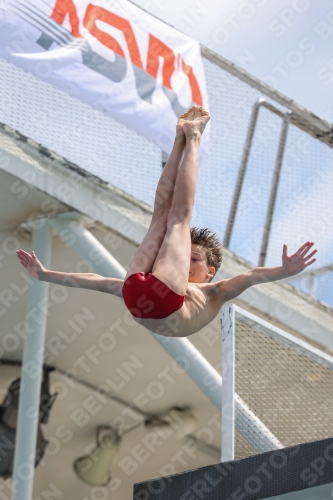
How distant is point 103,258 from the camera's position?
619cm

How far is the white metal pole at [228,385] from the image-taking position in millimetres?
4711

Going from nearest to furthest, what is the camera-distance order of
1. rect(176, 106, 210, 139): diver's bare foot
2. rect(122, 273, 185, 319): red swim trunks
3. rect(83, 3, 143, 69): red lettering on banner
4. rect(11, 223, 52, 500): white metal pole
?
rect(122, 273, 185, 319): red swim trunks, rect(176, 106, 210, 139): diver's bare foot, rect(11, 223, 52, 500): white metal pole, rect(83, 3, 143, 69): red lettering on banner

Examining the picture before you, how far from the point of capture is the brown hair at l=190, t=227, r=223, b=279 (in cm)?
432

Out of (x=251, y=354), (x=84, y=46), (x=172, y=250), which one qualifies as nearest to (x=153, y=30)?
(x=84, y=46)

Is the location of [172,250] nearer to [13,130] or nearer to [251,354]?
[251,354]

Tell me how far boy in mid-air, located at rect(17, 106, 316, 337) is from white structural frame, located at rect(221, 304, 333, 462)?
87cm

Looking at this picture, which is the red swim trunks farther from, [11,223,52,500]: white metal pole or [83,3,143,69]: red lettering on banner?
[83,3,143,69]: red lettering on banner

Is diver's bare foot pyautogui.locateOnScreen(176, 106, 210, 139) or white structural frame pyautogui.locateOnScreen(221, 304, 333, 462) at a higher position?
diver's bare foot pyautogui.locateOnScreen(176, 106, 210, 139)

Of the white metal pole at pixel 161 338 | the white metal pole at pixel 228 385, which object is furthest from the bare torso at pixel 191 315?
the white metal pole at pixel 161 338

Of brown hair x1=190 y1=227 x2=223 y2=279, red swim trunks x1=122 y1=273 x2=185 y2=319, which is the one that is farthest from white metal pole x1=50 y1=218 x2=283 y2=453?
red swim trunks x1=122 y1=273 x2=185 y2=319

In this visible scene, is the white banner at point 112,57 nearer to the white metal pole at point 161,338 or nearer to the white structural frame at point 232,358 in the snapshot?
the white metal pole at point 161,338

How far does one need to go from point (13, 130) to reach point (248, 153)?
2.40 m

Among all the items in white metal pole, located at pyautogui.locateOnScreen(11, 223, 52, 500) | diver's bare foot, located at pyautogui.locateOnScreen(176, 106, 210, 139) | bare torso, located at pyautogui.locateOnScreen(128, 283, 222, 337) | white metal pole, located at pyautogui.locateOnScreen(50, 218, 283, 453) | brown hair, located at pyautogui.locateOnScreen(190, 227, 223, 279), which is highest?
diver's bare foot, located at pyautogui.locateOnScreen(176, 106, 210, 139)

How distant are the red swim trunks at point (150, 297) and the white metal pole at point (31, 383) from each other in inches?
103
